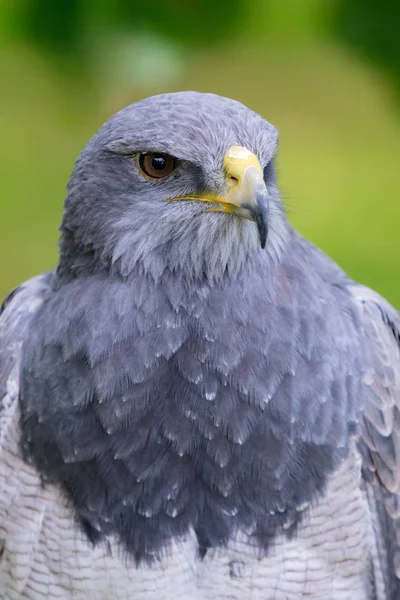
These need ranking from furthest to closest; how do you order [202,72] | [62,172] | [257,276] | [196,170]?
[62,172] → [202,72] → [257,276] → [196,170]

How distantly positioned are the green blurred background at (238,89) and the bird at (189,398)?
0.27 m

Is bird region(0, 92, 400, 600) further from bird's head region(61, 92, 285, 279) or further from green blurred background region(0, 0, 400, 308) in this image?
green blurred background region(0, 0, 400, 308)

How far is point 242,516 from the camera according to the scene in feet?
7.65

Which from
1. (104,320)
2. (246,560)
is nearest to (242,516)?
(246,560)

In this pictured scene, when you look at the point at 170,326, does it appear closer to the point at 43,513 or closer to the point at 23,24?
the point at 43,513

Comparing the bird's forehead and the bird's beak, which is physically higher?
the bird's forehead

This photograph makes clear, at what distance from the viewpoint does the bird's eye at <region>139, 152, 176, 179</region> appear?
2.20m

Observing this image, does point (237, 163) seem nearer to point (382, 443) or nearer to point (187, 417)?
point (187, 417)

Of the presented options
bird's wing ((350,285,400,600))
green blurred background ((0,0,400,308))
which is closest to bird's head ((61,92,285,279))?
green blurred background ((0,0,400,308))

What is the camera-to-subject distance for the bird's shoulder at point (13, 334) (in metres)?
2.51

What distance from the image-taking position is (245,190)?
6.91ft

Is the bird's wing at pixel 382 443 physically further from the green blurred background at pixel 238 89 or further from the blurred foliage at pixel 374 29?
the blurred foliage at pixel 374 29

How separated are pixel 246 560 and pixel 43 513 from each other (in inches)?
18.8

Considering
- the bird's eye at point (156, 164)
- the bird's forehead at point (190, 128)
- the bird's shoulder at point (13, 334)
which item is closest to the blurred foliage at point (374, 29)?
the bird's forehead at point (190, 128)
